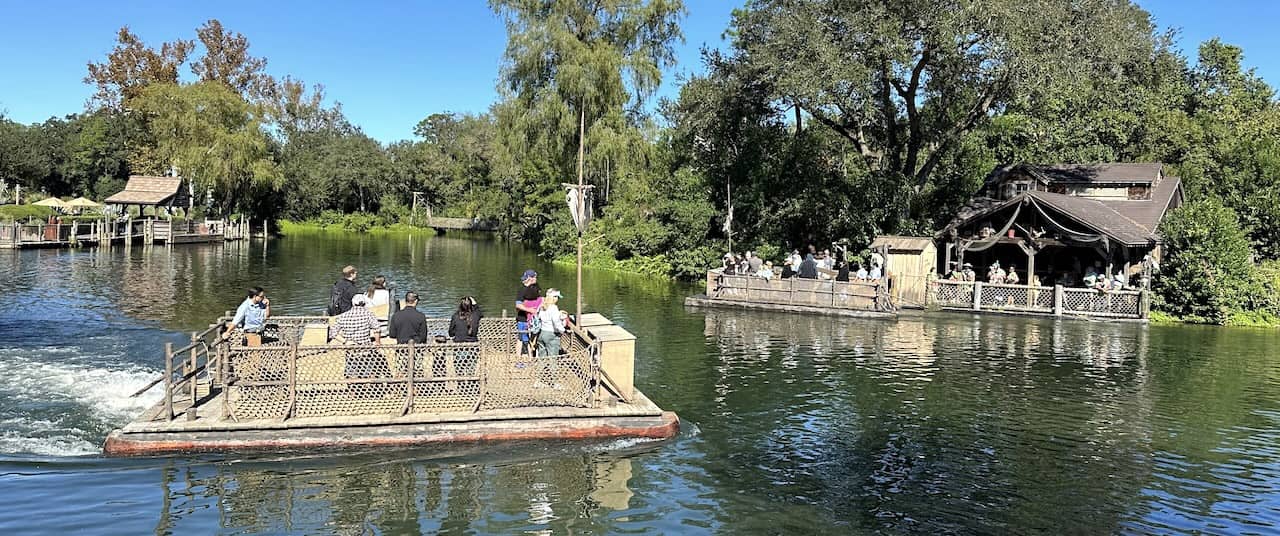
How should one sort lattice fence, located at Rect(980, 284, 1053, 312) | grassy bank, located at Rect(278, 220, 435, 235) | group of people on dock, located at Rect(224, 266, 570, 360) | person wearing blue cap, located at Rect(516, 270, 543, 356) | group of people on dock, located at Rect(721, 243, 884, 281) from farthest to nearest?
1. grassy bank, located at Rect(278, 220, 435, 235)
2. group of people on dock, located at Rect(721, 243, 884, 281)
3. lattice fence, located at Rect(980, 284, 1053, 312)
4. person wearing blue cap, located at Rect(516, 270, 543, 356)
5. group of people on dock, located at Rect(224, 266, 570, 360)

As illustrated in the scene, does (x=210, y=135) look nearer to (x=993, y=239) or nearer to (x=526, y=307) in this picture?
(x=993, y=239)

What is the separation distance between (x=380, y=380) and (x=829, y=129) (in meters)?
37.7

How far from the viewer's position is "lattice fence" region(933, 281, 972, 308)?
30.4 metres

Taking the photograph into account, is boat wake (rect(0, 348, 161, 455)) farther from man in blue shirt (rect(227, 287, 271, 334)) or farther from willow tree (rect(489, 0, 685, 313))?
willow tree (rect(489, 0, 685, 313))

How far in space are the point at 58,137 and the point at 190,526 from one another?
305ft

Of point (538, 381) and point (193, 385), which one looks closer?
point (193, 385)

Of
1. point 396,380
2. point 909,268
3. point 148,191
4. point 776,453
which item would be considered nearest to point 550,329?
point 396,380

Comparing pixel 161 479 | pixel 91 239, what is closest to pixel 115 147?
pixel 91 239

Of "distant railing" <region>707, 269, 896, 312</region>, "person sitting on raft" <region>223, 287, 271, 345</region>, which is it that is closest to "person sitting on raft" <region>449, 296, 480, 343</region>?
"person sitting on raft" <region>223, 287, 271, 345</region>

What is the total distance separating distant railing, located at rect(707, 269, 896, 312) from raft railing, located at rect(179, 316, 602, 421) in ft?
55.2

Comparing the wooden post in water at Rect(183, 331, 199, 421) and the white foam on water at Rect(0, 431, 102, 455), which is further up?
the wooden post in water at Rect(183, 331, 199, 421)

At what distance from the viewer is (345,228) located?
295ft

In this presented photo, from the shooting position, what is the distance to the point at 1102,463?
12953 mm

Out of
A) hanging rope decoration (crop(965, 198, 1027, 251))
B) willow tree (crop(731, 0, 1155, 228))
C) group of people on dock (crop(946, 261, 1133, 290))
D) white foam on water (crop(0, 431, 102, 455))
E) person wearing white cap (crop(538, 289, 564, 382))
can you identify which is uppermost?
willow tree (crop(731, 0, 1155, 228))
